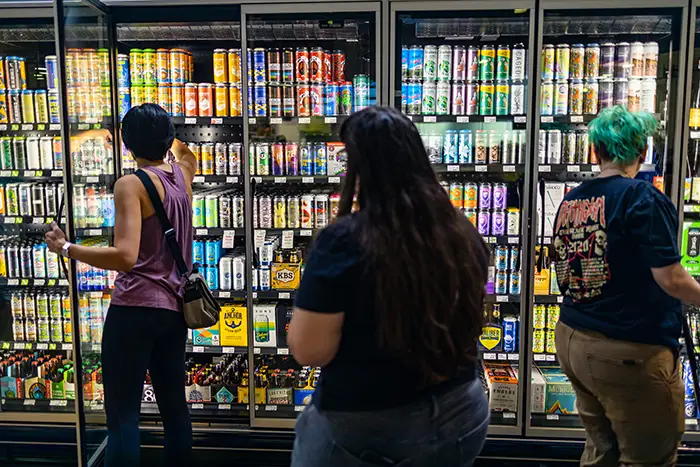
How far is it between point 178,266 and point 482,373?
1.97 m

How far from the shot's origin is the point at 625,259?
206 cm

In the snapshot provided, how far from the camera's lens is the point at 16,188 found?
135 inches

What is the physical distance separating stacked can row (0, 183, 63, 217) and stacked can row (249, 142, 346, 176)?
1.18 m

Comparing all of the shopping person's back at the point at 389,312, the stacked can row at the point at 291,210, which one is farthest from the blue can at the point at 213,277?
the shopping person's back at the point at 389,312

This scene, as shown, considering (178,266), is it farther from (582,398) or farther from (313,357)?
(582,398)

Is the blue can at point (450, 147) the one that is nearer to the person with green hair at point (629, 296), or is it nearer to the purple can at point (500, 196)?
the purple can at point (500, 196)

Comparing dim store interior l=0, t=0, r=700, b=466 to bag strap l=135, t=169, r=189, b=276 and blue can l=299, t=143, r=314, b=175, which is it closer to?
blue can l=299, t=143, r=314, b=175

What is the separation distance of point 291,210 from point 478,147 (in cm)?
110

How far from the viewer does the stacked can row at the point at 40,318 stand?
3533mm

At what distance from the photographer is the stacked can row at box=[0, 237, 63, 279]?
3455mm

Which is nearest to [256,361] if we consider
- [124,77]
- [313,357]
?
[124,77]

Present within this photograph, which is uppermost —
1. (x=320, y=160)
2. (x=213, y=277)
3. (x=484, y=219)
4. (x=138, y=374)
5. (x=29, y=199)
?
(x=320, y=160)

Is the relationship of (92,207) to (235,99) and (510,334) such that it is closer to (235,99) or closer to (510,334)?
(235,99)

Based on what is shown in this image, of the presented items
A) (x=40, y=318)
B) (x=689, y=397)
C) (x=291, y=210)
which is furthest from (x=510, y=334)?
(x=40, y=318)
